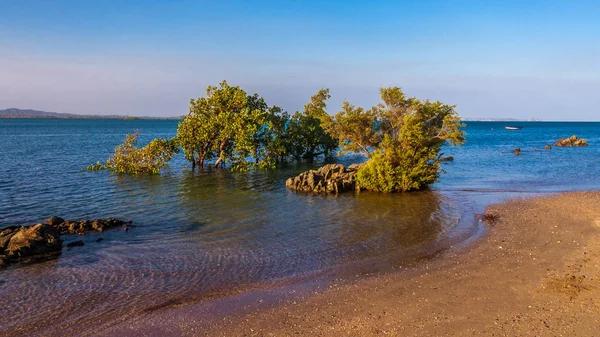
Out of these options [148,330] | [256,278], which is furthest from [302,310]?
[148,330]

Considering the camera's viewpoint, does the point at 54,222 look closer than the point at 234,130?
Yes

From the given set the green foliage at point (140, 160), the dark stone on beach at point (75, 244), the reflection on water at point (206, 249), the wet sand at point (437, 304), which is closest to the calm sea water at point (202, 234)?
the reflection on water at point (206, 249)

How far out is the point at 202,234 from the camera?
22.0 metres

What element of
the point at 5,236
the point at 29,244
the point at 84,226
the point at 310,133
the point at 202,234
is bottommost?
the point at 202,234

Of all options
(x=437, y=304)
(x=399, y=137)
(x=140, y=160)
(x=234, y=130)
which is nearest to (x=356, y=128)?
(x=399, y=137)

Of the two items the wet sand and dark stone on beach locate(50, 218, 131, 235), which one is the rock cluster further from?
the wet sand

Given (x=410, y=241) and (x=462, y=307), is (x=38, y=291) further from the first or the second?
(x=410, y=241)

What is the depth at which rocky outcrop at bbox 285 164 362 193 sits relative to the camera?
3534 centimetres

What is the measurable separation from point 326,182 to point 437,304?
23.3 metres

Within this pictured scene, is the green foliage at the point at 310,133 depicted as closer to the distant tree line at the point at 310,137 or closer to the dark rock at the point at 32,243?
the distant tree line at the point at 310,137

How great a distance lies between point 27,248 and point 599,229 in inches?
1083

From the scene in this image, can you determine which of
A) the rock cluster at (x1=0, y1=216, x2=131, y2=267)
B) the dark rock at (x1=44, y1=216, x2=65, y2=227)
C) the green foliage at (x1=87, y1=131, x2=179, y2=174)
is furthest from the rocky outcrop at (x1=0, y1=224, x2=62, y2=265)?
the green foliage at (x1=87, y1=131, x2=179, y2=174)

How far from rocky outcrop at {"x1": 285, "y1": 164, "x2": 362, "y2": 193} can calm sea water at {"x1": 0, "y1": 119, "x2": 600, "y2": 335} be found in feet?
5.87

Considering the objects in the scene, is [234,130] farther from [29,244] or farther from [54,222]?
→ [29,244]
